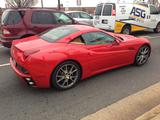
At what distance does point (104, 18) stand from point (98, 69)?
690 cm

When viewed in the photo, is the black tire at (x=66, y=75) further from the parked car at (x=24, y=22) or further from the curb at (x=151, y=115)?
the parked car at (x=24, y=22)

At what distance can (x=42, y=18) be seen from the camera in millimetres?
7879

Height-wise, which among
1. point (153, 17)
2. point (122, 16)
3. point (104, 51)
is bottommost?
point (104, 51)


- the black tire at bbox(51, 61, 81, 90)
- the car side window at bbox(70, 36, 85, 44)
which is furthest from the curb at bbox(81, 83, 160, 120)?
the car side window at bbox(70, 36, 85, 44)

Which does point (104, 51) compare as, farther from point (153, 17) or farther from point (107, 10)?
point (153, 17)

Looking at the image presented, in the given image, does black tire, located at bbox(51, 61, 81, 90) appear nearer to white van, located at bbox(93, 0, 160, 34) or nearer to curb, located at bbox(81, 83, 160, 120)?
curb, located at bbox(81, 83, 160, 120)

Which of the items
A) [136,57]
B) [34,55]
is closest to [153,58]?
[136,57]

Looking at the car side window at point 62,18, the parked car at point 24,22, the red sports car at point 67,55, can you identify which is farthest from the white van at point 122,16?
the red sports car at point 67,55

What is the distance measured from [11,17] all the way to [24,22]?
18.2 inches

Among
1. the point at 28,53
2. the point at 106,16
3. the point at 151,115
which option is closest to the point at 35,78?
the point at 28,53

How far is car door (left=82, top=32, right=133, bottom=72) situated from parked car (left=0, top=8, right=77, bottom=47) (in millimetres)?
3184

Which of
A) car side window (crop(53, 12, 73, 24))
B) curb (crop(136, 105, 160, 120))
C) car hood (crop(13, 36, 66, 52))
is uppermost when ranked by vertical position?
car side window (crop(53, 12, 73, 24))

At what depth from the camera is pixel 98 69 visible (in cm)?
510

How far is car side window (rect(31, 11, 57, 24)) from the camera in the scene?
25.3 ft
